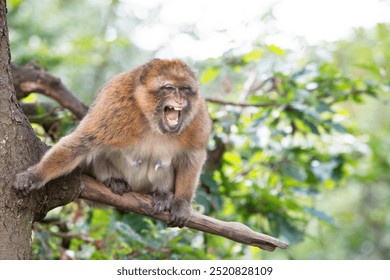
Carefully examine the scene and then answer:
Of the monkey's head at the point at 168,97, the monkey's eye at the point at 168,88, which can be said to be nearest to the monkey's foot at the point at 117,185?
the monkey's head at the point at 168,97

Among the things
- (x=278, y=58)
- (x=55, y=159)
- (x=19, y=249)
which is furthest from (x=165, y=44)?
(x=19, y=249)

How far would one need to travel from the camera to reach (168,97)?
15.9 feet

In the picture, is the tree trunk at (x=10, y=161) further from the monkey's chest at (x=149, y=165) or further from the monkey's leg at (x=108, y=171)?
the monkey's chest at (x=149, y=165)

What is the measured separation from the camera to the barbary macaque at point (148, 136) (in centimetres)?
481

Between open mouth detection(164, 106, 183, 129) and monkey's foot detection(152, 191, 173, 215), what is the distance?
0.75m

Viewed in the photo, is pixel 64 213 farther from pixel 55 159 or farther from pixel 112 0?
pixel 112 0

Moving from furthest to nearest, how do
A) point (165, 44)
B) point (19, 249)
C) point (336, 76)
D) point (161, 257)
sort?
point (165, 44), point (336, 76), point (161, 257), point (19, 249)

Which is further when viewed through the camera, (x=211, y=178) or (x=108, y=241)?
(x=211, y=178)

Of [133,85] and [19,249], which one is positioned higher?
[133,85]

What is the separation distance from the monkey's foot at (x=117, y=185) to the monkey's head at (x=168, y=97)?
0.63m

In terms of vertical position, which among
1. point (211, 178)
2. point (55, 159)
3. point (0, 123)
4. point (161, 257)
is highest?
point (0, 123)

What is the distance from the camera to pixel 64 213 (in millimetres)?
6980

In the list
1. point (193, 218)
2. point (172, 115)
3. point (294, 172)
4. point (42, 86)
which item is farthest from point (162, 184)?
point (294, 172)

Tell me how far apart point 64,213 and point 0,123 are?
11.0ft
